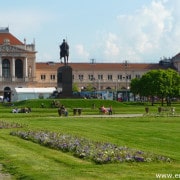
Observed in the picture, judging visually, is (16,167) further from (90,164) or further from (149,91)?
(149,91)

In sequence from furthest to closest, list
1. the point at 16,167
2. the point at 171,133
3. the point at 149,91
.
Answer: the point at 149,91 < the point at 171,133 < the point at 16,167

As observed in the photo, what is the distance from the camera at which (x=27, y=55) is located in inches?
6319

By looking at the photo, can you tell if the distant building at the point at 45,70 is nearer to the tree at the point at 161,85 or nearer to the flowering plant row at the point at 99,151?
the tree at the point at 161,85

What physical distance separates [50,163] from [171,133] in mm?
13719

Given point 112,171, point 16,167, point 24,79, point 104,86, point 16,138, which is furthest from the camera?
point 104,86

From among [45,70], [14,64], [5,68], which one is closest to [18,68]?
[14,64]

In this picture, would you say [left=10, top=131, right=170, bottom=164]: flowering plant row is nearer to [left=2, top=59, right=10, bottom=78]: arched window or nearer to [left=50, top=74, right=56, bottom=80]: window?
[left=2, top=59, right=10, bottom=78]: arched window

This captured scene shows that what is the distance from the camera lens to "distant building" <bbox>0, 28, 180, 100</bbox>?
157875 mm

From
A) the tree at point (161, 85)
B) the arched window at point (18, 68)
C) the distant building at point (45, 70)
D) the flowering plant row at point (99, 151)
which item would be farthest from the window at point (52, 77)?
the flowering plant row at point (99, 151)

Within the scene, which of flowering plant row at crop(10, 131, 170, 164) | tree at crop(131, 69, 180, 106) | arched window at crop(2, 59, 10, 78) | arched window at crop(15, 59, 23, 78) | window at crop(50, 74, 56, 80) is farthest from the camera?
window at crop(50, 74, 56, 80)

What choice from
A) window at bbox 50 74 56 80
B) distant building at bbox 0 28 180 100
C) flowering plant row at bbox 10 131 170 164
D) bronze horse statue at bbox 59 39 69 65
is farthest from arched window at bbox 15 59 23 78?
flowering plant row at bbox 10 131 170 164

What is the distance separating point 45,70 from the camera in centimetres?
17588

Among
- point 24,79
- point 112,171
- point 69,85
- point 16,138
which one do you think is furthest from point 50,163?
point 24,79

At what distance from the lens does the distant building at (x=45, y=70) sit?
518 feet
